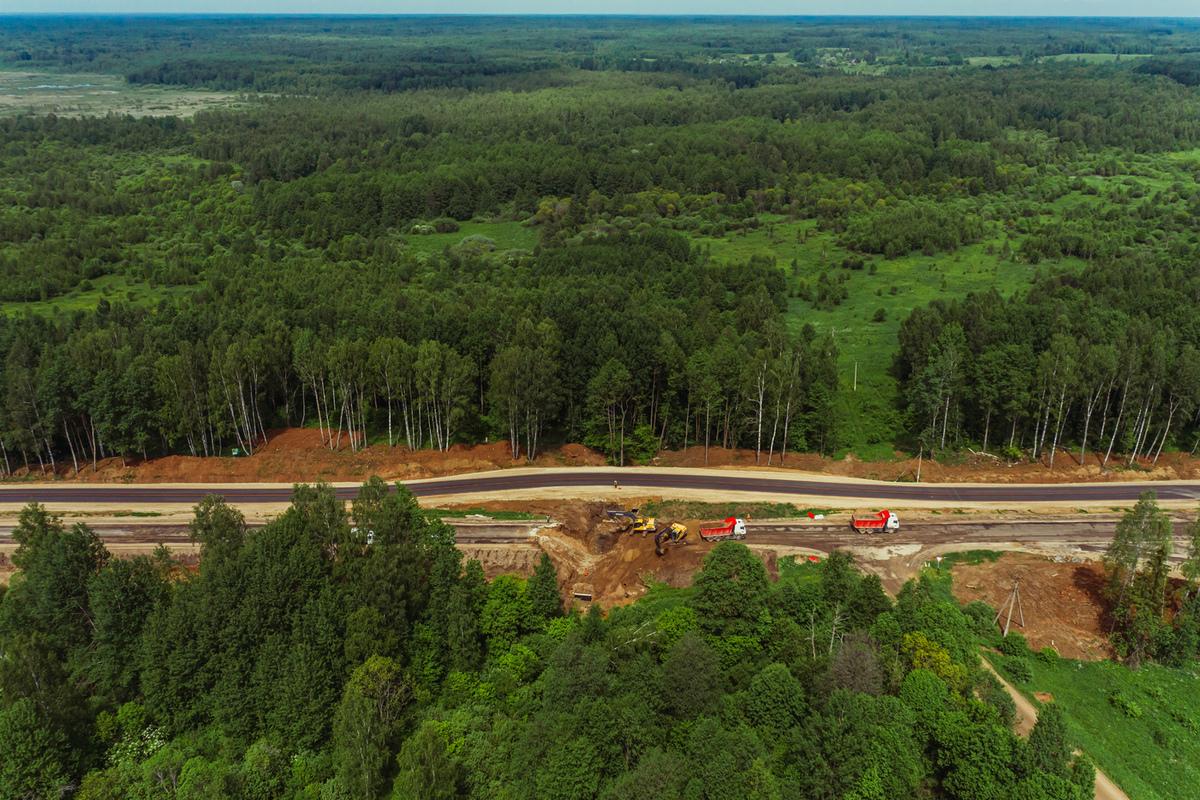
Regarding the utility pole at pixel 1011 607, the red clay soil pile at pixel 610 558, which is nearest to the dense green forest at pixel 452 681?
the utility pole at pixel 1011 607

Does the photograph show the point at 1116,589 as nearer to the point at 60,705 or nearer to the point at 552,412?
the point at 552,412

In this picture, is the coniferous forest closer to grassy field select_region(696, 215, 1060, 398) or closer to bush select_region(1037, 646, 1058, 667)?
grassy field select_region(696, 215, 1060, 398)

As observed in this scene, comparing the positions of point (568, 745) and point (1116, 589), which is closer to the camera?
point (568, 745)

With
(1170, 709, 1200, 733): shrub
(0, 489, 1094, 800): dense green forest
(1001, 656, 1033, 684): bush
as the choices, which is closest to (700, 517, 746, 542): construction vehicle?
(0, 489, 1094, 800): dense green forest

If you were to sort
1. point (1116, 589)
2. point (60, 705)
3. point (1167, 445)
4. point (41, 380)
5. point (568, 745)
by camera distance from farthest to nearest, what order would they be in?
point (1167, 445) < point (41, 380) < point (1116, 589) < point (60, 705) < point (568, 745)

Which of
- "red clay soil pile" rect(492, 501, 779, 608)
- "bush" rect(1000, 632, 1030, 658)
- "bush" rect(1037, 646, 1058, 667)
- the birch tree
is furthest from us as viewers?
"red clay soil pile" rect(492, 501, 779, 608)

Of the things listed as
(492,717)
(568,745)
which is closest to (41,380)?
(492,717)

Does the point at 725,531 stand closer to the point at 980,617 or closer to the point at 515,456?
the point at 980,617
